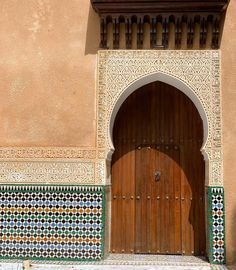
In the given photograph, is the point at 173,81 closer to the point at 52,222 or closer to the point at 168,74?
the point at 168,74

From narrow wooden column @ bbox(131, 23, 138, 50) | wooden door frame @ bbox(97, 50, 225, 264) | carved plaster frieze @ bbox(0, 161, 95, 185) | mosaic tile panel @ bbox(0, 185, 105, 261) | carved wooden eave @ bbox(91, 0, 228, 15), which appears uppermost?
carved wooden eave @ bbox(91, 0, 228, 15)

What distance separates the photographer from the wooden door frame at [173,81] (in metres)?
4.18

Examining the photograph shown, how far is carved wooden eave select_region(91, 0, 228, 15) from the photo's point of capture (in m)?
4.10

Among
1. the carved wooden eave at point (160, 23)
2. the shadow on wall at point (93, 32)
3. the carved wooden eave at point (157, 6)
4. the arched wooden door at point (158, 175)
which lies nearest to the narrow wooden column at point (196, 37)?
the carved wooden eave at point (160, 23)

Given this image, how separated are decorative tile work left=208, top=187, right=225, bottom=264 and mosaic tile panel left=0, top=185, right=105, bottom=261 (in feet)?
3.45

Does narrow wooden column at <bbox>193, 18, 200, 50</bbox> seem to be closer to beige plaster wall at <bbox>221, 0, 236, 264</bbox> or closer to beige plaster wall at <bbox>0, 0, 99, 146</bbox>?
beige plaster wall at <bbox>221, 0, 236, 264</bbox>

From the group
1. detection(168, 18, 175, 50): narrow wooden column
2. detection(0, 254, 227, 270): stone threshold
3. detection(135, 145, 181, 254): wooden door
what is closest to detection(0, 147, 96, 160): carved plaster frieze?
detection(135, 145, 181, 254): wooden door

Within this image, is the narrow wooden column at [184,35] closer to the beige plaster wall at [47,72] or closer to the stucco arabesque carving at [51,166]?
the beige plaster wall at [47,72]

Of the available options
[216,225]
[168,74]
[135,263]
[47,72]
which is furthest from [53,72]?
[216,225]

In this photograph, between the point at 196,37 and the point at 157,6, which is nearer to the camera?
the point at 157,6

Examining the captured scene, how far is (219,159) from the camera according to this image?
416cm

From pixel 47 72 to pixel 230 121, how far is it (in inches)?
75.2

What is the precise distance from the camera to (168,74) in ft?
14.0

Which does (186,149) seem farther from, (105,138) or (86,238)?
(86,238)
